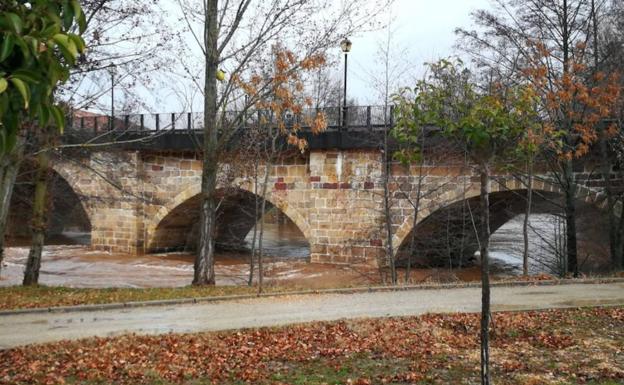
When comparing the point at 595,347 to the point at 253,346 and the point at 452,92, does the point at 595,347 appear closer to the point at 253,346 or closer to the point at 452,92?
the point at 452,92

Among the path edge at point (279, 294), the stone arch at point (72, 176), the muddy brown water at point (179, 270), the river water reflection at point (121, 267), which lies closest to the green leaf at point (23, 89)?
the path edge at point (279, 294)

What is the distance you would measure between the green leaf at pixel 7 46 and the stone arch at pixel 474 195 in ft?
43.9

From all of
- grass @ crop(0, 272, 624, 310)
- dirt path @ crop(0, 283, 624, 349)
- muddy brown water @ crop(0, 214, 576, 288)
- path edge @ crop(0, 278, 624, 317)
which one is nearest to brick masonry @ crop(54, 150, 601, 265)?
muddy brown water @ crop(0, 214, 576, 288)

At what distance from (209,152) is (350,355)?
6.43 meters

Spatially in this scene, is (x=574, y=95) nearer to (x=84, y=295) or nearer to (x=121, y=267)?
(x=84, y=295)

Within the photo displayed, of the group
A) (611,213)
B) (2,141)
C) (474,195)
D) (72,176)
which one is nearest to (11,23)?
(2,141)

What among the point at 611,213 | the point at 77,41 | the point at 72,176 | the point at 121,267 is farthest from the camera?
the point at 72,176

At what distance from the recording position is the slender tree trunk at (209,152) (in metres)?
11.5

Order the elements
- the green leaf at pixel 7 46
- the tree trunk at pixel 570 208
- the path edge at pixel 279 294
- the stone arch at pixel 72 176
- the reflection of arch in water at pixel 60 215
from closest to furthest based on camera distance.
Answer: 1. the green leaf at pixel 7 46
2. the path edge at pixel 279 294
3. the tree trunk at pixel 570 208
4. the stone arch at pixel 72 176
5. the reflection of arch in water at pixel 60 215

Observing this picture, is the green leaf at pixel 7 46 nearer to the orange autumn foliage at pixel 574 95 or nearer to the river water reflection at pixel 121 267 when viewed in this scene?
the orange autumn foliage at pixel 574 95

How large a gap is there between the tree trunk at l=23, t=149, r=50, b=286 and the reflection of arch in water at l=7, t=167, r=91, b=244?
9097 millimetres

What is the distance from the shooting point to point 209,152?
1165cm

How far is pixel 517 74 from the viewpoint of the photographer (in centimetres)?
1309

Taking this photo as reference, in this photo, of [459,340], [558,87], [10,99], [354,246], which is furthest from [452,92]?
[354,246]
